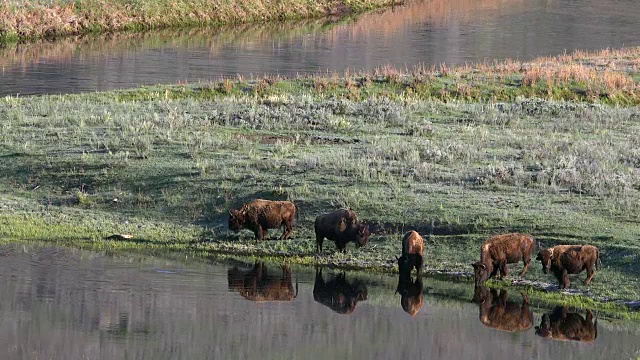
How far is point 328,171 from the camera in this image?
2519 cm

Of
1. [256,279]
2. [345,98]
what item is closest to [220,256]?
[256,279]

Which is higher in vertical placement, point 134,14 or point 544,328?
point 544,328

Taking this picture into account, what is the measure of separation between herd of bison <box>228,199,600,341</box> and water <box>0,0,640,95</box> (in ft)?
80.4

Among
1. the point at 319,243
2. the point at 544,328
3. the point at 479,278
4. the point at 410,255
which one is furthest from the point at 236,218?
the point at 544,328

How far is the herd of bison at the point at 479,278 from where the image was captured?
16797 mm

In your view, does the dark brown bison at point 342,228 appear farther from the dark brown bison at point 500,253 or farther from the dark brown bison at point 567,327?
the dark brown bison at point 567,327

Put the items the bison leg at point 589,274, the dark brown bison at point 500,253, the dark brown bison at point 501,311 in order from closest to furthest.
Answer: the dark brown bison at point 501,311 → the bison leg at point 589,274 → the dark brown bison at point 500,253

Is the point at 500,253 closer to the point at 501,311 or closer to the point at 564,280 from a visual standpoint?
the point at 564,280

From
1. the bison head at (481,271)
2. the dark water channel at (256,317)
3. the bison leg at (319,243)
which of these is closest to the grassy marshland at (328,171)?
the bison leg at (319,243)

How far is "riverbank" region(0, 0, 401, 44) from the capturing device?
62.0 meters

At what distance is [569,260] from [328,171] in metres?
8.27

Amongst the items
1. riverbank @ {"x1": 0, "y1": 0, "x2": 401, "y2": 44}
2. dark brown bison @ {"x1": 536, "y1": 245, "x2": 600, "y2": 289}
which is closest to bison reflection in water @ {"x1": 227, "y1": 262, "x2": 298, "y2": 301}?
dark brown bison @ {"x1": 536, "y1": 245, "x2": 600, "y2": 289}

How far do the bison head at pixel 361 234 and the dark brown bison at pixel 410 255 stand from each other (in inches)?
52.3

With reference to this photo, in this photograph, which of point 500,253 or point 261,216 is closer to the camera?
point 500,253
